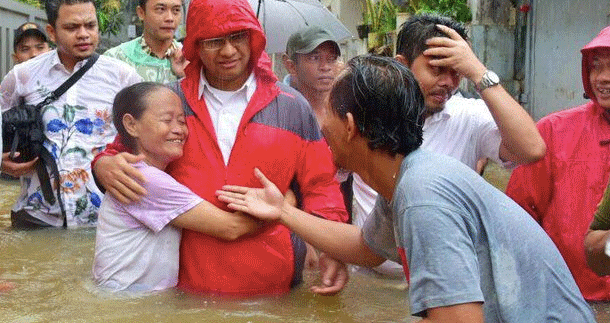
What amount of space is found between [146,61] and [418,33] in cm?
282

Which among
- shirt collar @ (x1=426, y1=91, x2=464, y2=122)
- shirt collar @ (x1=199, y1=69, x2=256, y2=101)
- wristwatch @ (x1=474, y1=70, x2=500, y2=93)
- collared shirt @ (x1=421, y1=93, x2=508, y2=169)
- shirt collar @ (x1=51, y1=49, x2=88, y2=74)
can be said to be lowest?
collared shirt @ (x1=421, y1=93, x2=508, y2=169)

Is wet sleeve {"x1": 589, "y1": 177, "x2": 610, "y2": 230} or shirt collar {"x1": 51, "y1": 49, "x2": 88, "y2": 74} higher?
shirt collar {"x1": 51, "y1": 49, "x2": 88, "y2": 74}

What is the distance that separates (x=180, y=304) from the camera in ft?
16.2

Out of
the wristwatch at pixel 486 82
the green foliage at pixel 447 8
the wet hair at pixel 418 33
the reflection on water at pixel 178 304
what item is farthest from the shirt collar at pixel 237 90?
the green foliage at pixel 447 8

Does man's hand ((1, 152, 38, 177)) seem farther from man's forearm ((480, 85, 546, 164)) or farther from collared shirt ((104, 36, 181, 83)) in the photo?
man's forearm ((480, 85, 546, 164))

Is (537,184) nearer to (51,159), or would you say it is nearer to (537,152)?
(537,152)

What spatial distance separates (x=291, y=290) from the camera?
515 cm

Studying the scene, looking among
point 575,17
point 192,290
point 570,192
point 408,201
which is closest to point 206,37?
point 192,290

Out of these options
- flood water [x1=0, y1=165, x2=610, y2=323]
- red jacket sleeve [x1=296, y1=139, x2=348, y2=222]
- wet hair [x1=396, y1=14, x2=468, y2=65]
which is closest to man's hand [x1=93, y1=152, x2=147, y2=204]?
flood water [x1=0, y1=165, x2=610, y2=323]

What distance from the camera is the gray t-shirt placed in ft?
9.05

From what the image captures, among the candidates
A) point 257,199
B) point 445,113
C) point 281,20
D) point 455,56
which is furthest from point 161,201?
point 281,20

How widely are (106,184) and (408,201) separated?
253 centimetres

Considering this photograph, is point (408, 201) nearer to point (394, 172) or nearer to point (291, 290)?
point (394, 172)

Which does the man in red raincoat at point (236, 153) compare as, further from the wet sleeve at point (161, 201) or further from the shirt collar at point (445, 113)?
the shirt collar at point (445, 113)
